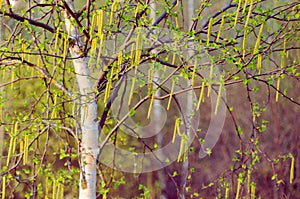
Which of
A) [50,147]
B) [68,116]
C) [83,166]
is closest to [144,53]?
[68,116]

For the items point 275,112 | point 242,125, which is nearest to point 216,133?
point 242,125

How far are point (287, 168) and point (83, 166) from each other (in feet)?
7.09

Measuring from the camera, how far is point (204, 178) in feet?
13.0

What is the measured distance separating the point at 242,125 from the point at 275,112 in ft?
0.91

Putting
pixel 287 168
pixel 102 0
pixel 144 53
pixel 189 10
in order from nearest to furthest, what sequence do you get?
pixel 144 53, pixel 287 168, pixel 102 0, pixel 189 10

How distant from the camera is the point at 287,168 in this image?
3.64 m

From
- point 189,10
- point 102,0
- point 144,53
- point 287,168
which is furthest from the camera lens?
point 189,10

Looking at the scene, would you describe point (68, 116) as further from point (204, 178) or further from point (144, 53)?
point (204, 178)

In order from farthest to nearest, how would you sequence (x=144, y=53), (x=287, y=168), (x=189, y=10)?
(x=189, y=10) → (x=287, y=168) → (x=144, y=53)

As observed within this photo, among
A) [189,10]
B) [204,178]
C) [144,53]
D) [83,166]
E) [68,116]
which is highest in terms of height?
[189,10]

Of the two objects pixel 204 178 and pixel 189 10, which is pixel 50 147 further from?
pixel 189 10

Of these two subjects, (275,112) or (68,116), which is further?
(275,112)

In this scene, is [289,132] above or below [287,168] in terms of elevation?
above

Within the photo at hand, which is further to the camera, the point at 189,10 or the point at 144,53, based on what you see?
the point at 189,10
